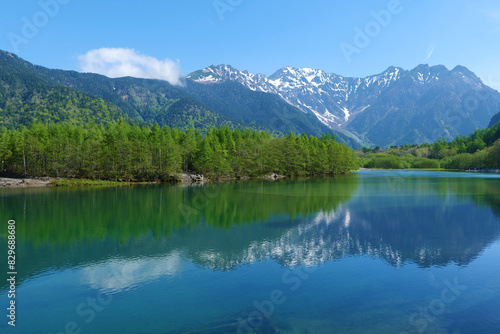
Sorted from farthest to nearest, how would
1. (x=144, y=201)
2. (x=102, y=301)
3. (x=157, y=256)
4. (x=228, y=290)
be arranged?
1. (x=144, y=201)
2. (x=157, y=256)
3. (x=228, y=290)
4. (x=102, y=301)

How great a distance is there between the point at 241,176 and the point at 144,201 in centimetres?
7513

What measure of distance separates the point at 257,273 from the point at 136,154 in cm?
9229

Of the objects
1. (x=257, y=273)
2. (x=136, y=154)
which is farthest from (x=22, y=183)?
(x=257, y=273)

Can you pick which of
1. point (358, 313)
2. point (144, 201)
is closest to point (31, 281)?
point (358, 313)

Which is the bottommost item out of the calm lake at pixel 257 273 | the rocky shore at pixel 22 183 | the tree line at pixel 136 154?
the calm lake at pixel 257 273

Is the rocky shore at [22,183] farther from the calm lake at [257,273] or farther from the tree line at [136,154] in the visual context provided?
the calm lake at [257,273]

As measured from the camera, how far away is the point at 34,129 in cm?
11988

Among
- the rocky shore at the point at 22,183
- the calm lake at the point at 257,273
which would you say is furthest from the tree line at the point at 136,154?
the calm lake at the point at 257,273

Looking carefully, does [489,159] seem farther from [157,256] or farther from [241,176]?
[157,256]

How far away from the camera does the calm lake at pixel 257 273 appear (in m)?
15.3

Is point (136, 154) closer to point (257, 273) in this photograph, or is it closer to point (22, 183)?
point (22, 183)

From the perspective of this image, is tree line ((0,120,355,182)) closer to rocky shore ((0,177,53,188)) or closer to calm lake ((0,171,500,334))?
rocky shore ((0,177,53,188))

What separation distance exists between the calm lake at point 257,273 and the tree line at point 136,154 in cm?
6632

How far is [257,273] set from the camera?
21.9 meters
